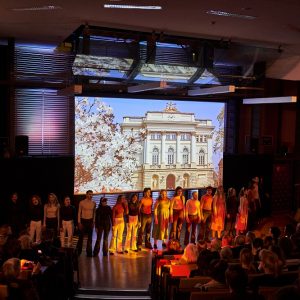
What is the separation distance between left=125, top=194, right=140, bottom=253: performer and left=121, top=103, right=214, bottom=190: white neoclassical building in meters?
2.43

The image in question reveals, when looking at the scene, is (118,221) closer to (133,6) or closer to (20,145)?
(20,145)

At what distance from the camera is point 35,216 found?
34.4ft

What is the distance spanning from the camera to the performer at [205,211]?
11758 mm

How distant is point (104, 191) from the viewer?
13.2 meters

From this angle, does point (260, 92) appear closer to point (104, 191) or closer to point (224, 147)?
point (224, 147)

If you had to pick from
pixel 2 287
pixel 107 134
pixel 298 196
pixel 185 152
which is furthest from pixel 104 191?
pixel 2 287

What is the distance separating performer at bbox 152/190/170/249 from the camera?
1127cm

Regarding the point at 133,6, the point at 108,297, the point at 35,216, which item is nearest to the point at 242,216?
the point at 108,297

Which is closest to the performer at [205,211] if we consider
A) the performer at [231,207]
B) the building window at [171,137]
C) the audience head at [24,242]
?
the performer at [231,207]

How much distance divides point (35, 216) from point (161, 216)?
9.13ft

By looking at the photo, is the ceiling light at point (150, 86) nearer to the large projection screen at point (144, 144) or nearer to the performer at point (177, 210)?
the large projection screen at point (144, 144)

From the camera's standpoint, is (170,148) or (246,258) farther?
(170,148)

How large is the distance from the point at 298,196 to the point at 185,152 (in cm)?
416

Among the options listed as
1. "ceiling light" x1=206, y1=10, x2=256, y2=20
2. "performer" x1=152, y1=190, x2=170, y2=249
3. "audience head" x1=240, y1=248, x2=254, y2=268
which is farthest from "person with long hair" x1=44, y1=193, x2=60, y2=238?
"audience head" x1=240, y1=248, x2=254, y2=268
